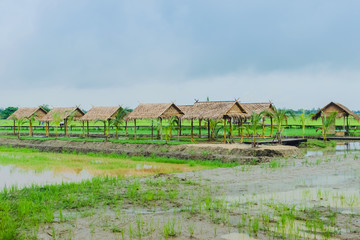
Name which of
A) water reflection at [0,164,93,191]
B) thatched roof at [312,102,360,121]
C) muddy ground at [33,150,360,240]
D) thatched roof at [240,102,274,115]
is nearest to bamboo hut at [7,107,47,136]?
thatched roof at [240,102,274,115]

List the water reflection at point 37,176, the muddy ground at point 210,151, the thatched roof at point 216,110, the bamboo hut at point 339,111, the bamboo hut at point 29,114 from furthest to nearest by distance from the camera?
the bamboo hut at point 29,114 < the bamboo hut at point 339,111 < the thatched roof at point 216,110 < the muddy ground at point 210,151 < the water reflection at point 37,176

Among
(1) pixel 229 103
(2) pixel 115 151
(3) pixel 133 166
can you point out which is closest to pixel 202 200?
(3) pixel 133 166

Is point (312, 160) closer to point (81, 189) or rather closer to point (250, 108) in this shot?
point (81, 189)

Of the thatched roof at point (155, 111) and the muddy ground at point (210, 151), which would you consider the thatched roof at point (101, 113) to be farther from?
the muddy ground at point (210, 151)

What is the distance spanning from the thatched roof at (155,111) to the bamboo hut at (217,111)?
4.73 ft

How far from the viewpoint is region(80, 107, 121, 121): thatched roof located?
24250mm

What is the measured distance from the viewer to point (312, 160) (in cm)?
1345

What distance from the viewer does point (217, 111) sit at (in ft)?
64.3

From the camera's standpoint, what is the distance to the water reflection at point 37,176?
10126mm

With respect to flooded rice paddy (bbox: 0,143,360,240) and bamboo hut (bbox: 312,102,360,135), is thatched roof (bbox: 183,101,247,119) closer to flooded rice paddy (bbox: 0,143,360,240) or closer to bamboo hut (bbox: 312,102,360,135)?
flooded rice paddy (bbox: 0,143,360,240)

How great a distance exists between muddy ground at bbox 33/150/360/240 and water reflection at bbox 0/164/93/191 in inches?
110

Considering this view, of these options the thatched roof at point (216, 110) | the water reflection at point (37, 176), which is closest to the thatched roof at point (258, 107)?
the thatched roof at point (216, 110)

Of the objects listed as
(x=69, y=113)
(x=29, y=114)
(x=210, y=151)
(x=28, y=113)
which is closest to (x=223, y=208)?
(x=210, y=151)

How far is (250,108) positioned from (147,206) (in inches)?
746
